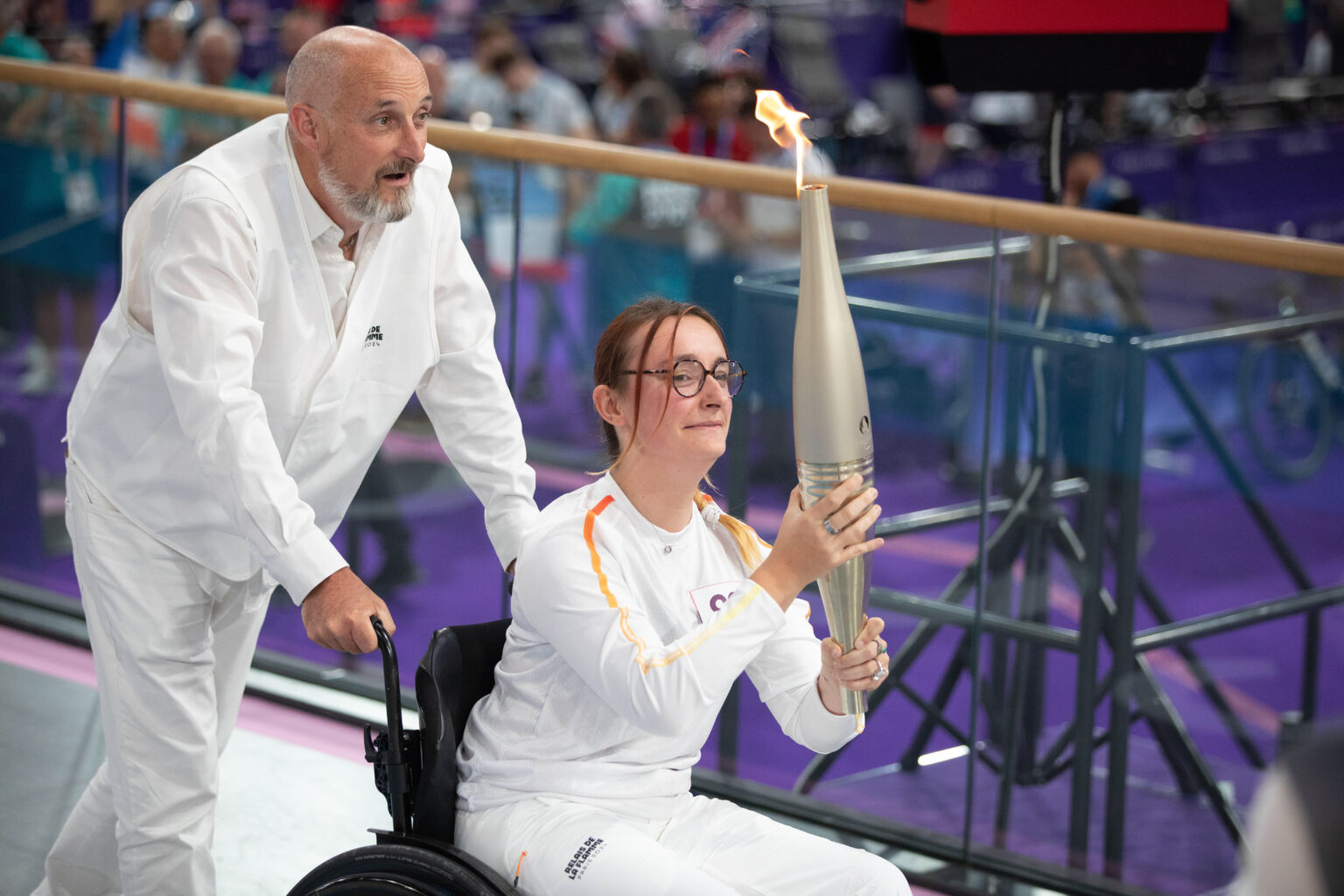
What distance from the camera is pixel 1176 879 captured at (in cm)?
299

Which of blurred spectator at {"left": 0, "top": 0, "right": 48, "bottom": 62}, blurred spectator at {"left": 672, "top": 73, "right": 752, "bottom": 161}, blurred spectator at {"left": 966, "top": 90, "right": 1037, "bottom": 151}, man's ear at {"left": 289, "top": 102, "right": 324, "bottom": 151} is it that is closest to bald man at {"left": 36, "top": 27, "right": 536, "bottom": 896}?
man's ear at {"left": 289, "top": 102, "right": 324, "bottom": 151}

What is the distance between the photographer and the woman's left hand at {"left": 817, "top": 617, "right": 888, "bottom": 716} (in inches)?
67.6

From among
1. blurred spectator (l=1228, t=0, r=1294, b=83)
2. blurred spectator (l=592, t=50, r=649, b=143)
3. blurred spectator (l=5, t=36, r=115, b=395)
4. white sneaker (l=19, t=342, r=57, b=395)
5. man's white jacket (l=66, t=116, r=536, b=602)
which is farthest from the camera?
blurred spectator (l=1228, t=0, r=1294, b=83)

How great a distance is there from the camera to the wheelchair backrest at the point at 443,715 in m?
1.82

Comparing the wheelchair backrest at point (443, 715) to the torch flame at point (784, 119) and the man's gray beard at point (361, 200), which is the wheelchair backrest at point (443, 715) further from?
the torch flame at point (784, 119)

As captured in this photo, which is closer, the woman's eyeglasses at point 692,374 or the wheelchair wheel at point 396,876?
the wheelchair wheel at point 396,876

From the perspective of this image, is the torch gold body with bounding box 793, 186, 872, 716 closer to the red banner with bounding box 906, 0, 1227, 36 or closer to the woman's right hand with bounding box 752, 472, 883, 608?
the woman's right hand with bounding box 752, 472, 883, 608

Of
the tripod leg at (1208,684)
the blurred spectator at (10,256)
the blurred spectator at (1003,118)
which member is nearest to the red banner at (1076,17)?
the tripod leg at (1208,684)

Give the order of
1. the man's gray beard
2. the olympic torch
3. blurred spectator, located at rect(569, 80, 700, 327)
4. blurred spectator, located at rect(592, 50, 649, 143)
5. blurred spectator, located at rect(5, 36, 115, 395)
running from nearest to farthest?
1. the olympic torch
2. the man's gray beard
3. blurred spectator, located at rect(569, 80, 700, 327)
4. blurred spectator, located at rect(5, 36, 115, 395)
5. blurred spectator, located at rect(592, 50, 649, 143)

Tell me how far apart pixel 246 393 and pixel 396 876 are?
0.64 m

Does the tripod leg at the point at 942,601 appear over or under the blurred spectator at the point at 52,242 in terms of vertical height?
under

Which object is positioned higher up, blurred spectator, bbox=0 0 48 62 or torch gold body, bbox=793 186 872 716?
blurred spectator, bbox=0 0 48 62

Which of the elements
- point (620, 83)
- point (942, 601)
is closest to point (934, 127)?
point (620, 83)

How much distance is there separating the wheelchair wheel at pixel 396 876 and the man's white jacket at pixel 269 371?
0.34m
